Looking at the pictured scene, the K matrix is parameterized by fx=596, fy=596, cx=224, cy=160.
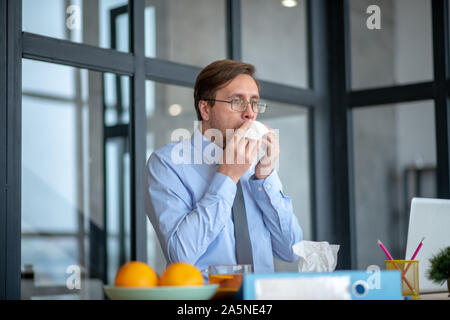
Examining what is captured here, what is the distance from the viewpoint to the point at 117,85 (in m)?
4.16

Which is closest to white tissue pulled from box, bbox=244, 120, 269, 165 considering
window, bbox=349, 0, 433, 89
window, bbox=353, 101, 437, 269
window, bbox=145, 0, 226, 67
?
window, bbox=145, 0, 226, 67

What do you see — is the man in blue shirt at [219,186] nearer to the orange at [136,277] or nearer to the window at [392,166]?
the orange at [136,277]

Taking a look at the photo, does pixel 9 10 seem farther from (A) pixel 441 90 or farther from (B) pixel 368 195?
(B) pixel 368 195

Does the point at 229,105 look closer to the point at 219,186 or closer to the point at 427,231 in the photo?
the point at 219,186

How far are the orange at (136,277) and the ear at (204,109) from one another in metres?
1.01

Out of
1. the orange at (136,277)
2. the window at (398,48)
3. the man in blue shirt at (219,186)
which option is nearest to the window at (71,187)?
the man in blue shirt at (219,186)

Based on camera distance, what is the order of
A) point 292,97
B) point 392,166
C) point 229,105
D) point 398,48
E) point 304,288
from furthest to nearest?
point 398,48 < point 392,166 < point 292,97 < point 229,105 < point 304,288

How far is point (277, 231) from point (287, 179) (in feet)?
8.01

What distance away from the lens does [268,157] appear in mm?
1882

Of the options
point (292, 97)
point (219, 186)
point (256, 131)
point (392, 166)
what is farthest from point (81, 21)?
point (392, 166)

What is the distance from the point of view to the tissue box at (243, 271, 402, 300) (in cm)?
101

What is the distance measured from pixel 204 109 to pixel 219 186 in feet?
1.39

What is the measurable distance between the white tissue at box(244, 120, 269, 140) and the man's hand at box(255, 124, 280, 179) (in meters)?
0.03

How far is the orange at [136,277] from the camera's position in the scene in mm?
1071
